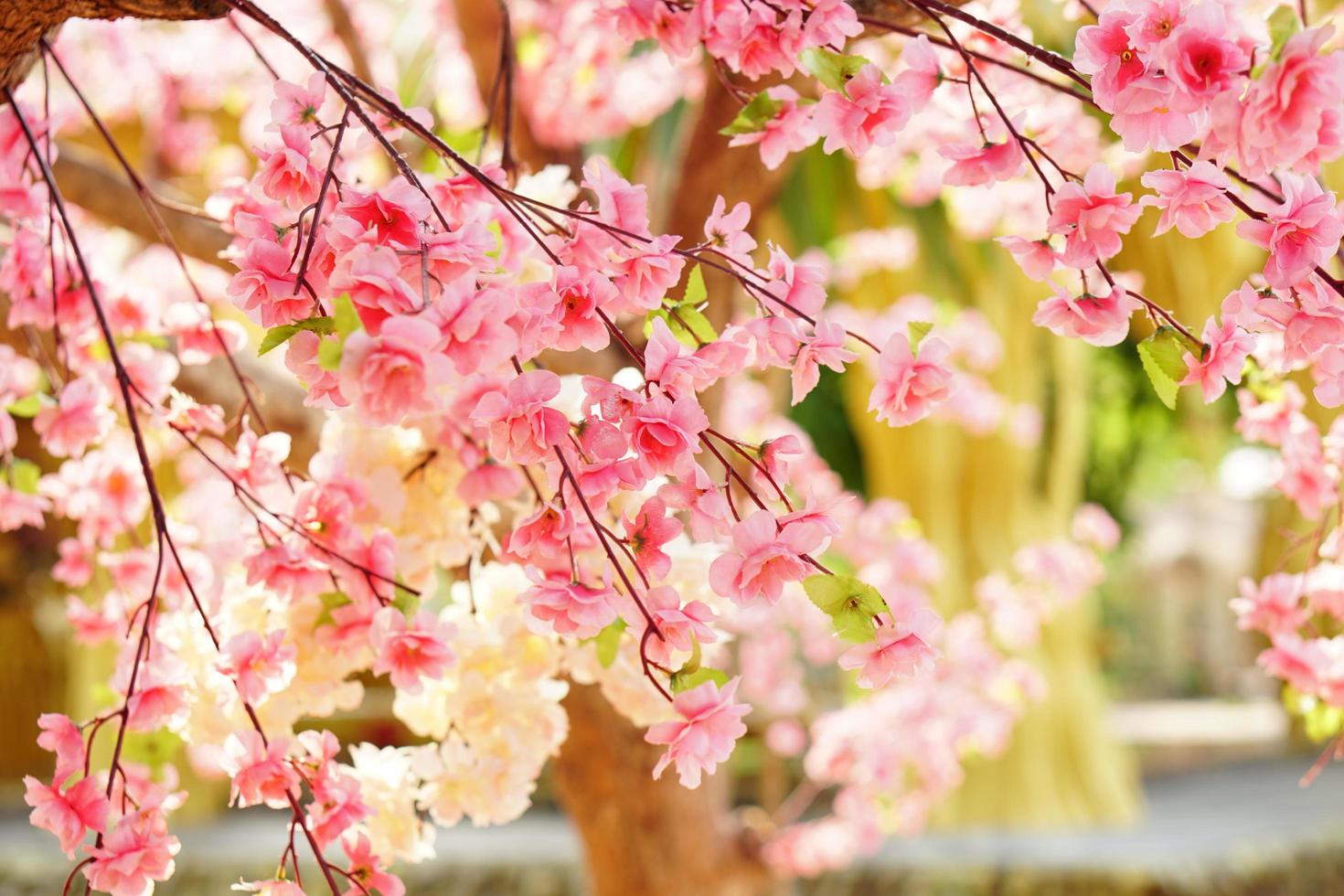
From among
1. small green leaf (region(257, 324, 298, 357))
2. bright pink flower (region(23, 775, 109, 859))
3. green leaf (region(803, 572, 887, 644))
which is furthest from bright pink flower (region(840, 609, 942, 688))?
bright pink flower (region(23, 775, 109, 859))

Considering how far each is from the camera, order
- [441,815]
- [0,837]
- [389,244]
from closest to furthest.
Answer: [389,244]
[441,815]
[0,837]

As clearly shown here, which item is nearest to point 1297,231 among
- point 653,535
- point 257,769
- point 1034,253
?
point 1034,253

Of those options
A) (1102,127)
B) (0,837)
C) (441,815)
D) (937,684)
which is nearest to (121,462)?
(441,815)

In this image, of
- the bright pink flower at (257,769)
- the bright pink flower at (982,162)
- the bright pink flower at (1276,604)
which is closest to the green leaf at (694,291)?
the bright pink flower at (982,162)

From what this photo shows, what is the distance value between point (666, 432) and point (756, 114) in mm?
313

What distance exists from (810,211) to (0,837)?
3.79m

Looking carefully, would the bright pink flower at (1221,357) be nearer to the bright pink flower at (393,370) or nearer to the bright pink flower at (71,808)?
the bright pink flower at (393,370)

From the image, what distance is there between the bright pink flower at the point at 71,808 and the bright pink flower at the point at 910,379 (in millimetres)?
529

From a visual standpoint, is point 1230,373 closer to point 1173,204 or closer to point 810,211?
point 1173,204

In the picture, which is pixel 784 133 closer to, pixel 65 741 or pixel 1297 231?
pixel 1297 231

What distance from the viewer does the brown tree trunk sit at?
153 cm

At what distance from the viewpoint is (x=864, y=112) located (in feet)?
2.37

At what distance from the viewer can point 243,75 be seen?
357 cm

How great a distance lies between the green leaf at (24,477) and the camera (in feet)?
3.53
